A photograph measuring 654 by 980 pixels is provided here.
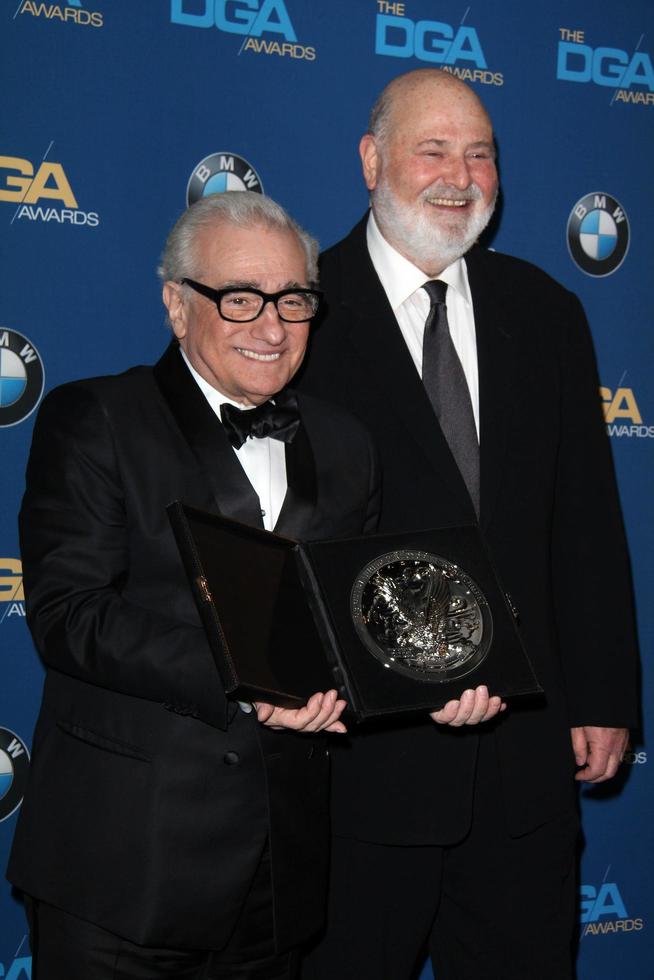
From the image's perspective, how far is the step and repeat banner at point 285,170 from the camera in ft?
8.80

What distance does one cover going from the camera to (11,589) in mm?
2752

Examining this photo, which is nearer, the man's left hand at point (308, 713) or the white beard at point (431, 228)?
the man's left hand at point (308, 713)

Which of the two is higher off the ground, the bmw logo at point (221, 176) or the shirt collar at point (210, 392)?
the bmw logo at point (221, 176)

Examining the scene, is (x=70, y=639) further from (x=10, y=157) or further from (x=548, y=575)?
(x=10, y=157)

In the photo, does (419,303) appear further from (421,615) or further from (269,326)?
(421,615)

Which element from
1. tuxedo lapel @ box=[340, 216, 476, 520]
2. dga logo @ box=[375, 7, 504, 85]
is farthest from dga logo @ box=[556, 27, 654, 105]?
tuxedo lapel @ box=[340, 216, 476, 520]

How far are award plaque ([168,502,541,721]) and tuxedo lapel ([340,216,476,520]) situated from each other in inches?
12.5

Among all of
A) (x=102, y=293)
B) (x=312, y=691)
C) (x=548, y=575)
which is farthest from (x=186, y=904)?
(x=102, y=293)

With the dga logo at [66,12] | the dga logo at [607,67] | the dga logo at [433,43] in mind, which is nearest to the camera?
the dga logo at [66,12]

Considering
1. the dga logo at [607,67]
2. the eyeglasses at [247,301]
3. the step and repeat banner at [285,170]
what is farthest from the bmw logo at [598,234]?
the eyeglasses at [247,301]

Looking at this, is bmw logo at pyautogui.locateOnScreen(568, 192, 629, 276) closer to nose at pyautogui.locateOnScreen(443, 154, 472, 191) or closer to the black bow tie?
nose at pyautogui.locateOnScreen(443, 154, 472, 191)

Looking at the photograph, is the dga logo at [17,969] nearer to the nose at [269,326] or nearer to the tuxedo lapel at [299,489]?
the tuxedo lapel at [299,489]

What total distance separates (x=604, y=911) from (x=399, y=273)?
7.17 feet

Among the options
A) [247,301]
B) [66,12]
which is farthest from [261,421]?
[66,12]
